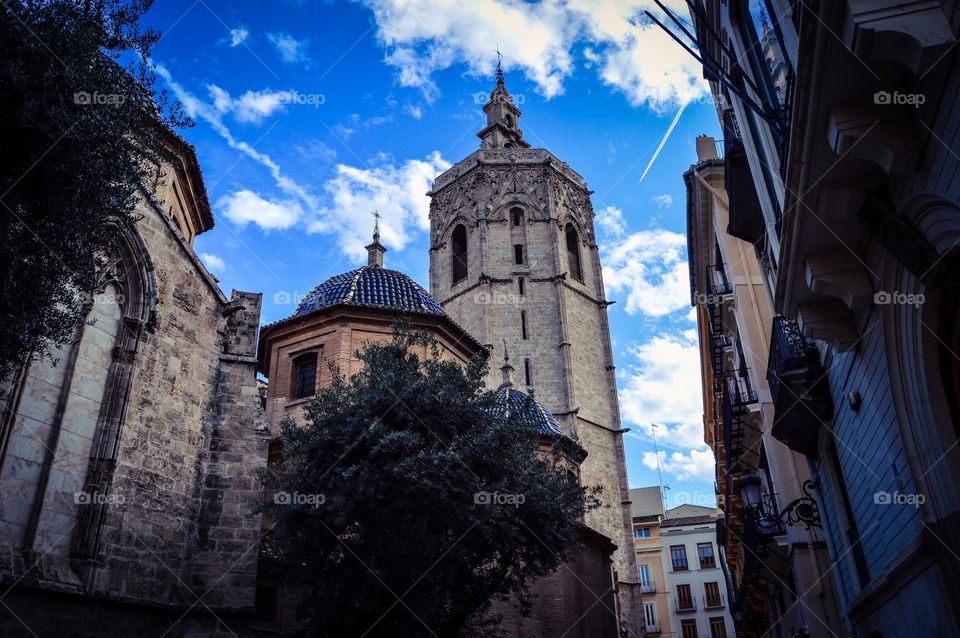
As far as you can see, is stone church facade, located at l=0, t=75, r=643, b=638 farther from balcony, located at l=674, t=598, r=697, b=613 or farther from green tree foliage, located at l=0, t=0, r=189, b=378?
balcony, located at l=674, t=598, r=697, b=613

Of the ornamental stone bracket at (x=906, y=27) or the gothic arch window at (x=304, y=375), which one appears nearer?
the ornamental stone bracket at (x=906, y=27)

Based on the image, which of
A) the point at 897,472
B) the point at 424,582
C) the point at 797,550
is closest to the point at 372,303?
the point at 424,582

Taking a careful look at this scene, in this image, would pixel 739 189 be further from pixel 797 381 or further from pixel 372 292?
pixel 372 292

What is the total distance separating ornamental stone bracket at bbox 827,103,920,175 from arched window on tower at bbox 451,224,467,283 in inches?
1626

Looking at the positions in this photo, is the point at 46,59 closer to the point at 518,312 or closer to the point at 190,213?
the point at 190,213

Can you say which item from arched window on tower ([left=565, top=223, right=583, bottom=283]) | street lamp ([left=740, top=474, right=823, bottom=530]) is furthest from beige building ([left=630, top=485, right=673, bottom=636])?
street lamp ([left=740, top=474, right=823, bottom=530])

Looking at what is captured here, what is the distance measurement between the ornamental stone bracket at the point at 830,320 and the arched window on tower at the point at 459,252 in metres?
39.1

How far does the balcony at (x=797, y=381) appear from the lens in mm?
9852

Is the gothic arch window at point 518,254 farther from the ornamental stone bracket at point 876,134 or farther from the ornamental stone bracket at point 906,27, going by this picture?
the ornamental stone bracket at point 906,27

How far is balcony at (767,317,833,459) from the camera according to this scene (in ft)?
32.3

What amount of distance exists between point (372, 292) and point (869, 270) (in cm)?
1871

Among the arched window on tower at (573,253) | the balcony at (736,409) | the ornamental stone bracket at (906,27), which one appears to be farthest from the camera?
the arched window on tower at (573,253)

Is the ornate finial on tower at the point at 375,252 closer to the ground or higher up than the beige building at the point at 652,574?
higher up

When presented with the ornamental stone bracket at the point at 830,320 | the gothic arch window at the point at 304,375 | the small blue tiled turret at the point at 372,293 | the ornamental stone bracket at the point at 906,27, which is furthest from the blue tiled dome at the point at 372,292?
the ornamental stone bracket at the point at 906,27
